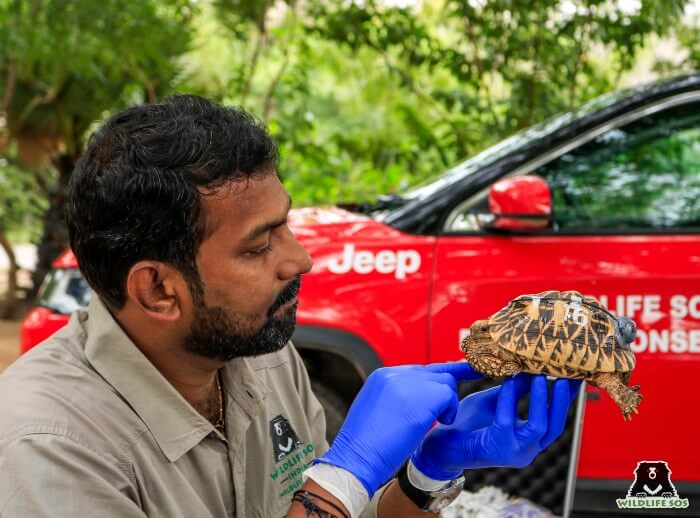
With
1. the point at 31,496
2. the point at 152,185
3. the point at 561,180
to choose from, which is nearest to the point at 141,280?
the point at 152,185

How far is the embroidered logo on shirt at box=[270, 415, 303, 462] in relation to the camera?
1682 millimetres

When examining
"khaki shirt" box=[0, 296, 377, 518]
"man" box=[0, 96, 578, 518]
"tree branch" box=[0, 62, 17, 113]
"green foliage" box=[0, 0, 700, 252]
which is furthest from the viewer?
"tree branch" box=[0, 62, 17, 113]

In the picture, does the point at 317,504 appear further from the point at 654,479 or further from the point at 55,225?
the point at 55,225

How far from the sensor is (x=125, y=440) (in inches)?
53.0

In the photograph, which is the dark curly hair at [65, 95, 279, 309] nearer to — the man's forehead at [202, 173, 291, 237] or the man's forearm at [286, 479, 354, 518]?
the man's forehead at [202, 173, 291, 237]

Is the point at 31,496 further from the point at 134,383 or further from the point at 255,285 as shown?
the point at 255,285

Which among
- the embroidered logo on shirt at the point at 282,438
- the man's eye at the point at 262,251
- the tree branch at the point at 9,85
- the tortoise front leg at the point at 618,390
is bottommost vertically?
the embroidered logo on shirt at the point at 282,438

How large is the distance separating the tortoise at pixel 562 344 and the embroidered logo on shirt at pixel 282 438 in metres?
0.40

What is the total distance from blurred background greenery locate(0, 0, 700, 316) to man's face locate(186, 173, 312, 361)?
250 centimetres

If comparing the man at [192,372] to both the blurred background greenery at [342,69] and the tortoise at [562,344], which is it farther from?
the blurred background greenery at [342,69]

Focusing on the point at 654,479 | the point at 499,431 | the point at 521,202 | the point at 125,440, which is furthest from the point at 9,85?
the point at 499,431

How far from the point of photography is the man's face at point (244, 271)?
4.70 ft

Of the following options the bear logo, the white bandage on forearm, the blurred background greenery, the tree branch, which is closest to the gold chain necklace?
the white bandage on forearm

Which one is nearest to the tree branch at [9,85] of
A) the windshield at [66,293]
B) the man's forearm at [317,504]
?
the windshield at [66,293]
